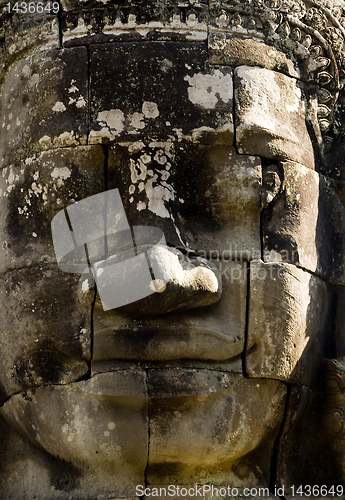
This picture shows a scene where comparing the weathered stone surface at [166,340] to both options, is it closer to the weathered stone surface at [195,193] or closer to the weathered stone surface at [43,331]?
the weathered stone surface at [43,331]

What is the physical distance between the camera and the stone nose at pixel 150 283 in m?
4.75

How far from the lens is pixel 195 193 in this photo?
5219 millimetres

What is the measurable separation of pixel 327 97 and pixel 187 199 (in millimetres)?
1253

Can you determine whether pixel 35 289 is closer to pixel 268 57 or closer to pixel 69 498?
pixel 69 498

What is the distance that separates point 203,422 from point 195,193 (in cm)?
131

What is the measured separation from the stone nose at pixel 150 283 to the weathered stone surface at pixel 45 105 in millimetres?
830

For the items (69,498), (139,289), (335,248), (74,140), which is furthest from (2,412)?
(335,248)

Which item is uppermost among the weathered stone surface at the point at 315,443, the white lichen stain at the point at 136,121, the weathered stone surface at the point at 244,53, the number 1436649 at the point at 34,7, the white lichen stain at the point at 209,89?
the number 1436649 at the point at 34,7

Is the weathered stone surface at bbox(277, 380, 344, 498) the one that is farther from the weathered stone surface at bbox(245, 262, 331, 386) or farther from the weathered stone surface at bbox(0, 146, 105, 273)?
the weathered stone surface at bbox(0, 146, 105, 273)

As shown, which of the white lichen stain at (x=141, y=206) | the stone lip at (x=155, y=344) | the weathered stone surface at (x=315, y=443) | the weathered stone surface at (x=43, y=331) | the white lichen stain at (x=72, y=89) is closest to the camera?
the stone lip at (x=155, y=344)

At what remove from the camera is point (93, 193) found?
17.0ft
